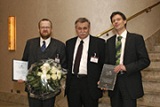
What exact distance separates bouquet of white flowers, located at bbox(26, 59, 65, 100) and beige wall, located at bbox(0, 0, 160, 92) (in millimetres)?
2793

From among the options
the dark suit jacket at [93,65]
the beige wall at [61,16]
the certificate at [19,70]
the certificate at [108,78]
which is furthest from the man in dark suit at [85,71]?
the beige wall at [61,16]

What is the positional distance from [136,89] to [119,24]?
699mm

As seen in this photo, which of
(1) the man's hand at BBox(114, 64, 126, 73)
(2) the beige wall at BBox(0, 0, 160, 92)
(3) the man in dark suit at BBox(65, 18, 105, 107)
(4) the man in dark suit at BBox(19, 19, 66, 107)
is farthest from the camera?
(2) the beige wall at BBox(0, 0, 160, 92)

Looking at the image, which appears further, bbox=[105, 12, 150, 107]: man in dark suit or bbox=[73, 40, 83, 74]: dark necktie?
bbox=[73, 40, 83, 74]: dark necktie

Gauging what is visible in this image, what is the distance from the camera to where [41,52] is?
321 centimetres

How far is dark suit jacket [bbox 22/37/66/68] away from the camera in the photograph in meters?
3.19

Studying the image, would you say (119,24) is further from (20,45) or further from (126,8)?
(20,45)

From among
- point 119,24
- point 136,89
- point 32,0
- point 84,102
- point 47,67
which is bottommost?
point 84,102

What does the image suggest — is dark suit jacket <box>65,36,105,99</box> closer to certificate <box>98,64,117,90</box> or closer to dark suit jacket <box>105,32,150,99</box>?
certificate <box>98,64,117,90</box>

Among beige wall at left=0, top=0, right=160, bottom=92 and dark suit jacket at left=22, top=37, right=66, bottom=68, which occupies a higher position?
beige wall at left=0, top=0, right=160, bottom=92

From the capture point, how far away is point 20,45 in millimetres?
6613

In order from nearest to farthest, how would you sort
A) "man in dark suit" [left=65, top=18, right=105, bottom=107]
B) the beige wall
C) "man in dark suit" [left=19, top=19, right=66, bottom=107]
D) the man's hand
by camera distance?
the man's hand → "man in dark suit" [left=19, top=19, right=66, bottom=107] → "man in dark suit" [left=65, top=18, right=105, bottom=107] → the beige wall

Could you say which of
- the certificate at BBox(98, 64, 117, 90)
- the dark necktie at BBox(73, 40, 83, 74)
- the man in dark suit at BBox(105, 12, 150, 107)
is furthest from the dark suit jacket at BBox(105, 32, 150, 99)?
the dark necktie at BBox(73, 40, 83, 74)

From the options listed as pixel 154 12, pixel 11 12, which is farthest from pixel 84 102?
pixel 11 12
